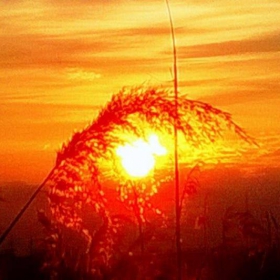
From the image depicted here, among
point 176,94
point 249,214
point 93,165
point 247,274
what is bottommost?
point 247,274

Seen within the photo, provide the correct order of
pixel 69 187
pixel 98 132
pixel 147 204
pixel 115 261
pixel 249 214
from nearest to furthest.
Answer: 1. pixel 98 132
2. pixel 69 187
3. pixel 147 204
4. pixel 115 261
5. pixel 249 214

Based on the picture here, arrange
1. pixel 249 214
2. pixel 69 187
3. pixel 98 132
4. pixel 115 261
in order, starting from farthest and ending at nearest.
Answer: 1. pixel 249 214
2. pixel 115 261
3. pixel 69 187
4. pixel 98 132

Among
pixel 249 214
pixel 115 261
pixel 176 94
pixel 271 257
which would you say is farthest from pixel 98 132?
pixel 271 257

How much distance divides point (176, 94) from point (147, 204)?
3.07 feet

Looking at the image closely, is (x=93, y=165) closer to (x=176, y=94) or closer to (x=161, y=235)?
(x=176, y=94)

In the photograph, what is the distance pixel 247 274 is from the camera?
21.6ft

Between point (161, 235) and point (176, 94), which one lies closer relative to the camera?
point (176, 94)

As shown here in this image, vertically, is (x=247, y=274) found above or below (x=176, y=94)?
below

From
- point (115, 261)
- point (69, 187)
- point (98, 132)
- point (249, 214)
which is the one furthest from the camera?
point (249, 214)

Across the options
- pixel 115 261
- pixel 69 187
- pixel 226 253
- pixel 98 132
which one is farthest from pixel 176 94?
pixel 226 253

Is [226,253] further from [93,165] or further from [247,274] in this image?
[93,165]

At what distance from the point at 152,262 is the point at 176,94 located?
1.72 metres

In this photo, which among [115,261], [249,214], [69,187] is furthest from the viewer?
[249,214]

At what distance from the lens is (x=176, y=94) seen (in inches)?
189
